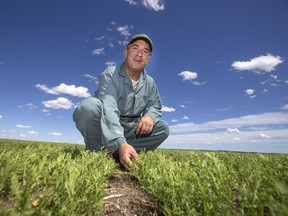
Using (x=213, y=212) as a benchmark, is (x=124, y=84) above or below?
above

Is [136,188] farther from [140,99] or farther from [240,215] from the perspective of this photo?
[140,99]

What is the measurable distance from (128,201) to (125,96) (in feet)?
A: 11.5

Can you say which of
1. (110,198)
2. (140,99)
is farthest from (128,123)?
(110,198)

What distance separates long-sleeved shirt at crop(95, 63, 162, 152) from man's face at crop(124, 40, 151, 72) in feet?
0.82

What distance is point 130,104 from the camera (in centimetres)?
605

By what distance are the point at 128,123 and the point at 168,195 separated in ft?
12.7

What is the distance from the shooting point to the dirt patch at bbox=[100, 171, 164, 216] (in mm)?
2400

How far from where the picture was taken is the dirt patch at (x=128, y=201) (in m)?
2.40

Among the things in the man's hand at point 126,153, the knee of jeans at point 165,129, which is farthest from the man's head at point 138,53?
A: the man's hand at point 126,153

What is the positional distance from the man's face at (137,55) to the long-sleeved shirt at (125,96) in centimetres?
25

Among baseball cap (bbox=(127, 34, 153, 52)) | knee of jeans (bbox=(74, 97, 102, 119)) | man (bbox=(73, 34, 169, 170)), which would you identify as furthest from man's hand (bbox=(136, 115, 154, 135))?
baseball cap (bbox=(127, 34, 153, 52))

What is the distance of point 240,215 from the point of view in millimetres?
1596

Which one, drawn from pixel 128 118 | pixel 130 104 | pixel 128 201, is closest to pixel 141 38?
pixel 130 104

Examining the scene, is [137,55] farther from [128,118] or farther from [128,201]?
[128,201]
